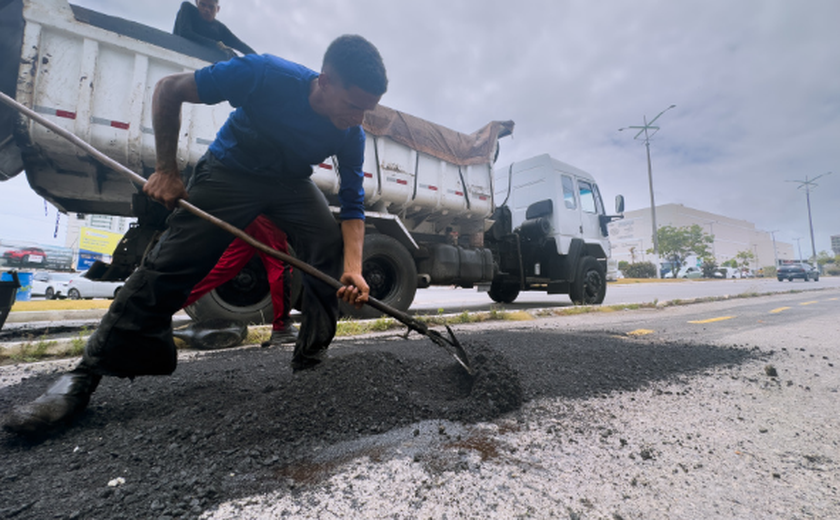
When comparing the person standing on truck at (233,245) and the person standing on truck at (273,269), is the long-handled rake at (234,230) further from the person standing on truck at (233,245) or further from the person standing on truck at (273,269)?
the person standing on truck at (273,269)

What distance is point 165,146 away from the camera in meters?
1.71

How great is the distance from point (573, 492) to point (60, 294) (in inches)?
735

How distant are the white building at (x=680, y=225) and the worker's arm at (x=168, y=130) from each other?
7797 cm

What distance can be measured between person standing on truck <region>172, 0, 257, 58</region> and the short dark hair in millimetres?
3702

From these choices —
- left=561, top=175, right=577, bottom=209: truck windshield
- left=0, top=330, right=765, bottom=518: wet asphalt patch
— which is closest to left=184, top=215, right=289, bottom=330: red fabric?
left=0, top=330, right=765, bottom=518: wet asphalt patch

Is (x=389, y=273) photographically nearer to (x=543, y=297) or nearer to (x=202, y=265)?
(x=202, y=265)

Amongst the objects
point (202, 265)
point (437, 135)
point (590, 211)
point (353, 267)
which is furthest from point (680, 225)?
point (202, 265)

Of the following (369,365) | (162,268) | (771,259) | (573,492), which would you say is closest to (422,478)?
(573,492)

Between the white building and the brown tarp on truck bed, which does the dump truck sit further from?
the white building

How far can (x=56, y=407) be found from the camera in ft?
4.66

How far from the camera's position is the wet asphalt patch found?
1.05 m

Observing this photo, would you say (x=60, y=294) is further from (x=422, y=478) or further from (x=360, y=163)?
(x=422, y=478)

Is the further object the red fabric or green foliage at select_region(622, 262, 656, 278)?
green foliage at select_region(622, 262, 656, 278)

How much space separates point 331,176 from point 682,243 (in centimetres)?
5193
